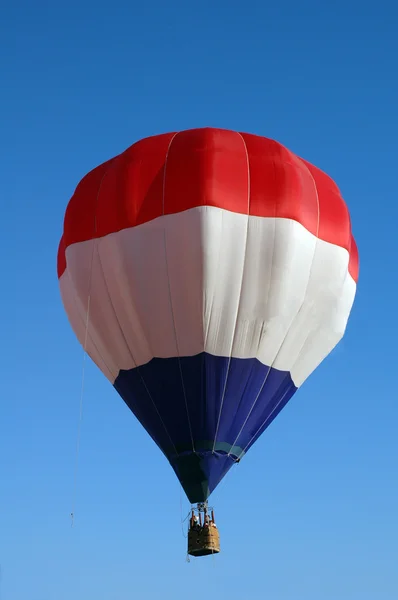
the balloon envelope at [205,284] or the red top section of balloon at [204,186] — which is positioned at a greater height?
the red top section of balloon at [204,186]

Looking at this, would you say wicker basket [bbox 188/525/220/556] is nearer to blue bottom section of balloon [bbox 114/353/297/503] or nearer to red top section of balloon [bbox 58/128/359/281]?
blue bottom section of balloon [bbox 114/353/297/503]

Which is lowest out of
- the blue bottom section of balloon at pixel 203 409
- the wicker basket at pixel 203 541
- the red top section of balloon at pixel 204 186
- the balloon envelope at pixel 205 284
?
the wicker basket at pixel 203 541

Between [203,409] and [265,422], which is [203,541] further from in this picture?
[265,422]

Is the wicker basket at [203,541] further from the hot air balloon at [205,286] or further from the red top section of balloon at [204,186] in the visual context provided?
the red top section of balloon at [204,186]

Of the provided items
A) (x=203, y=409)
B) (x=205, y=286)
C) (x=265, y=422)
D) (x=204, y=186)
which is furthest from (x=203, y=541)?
(x=204, y=186)

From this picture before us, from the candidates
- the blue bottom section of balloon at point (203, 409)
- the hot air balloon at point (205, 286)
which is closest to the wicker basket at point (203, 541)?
the hot air balloon at point (205, 286)

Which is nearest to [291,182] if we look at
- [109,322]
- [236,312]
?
Result: [236,312]
